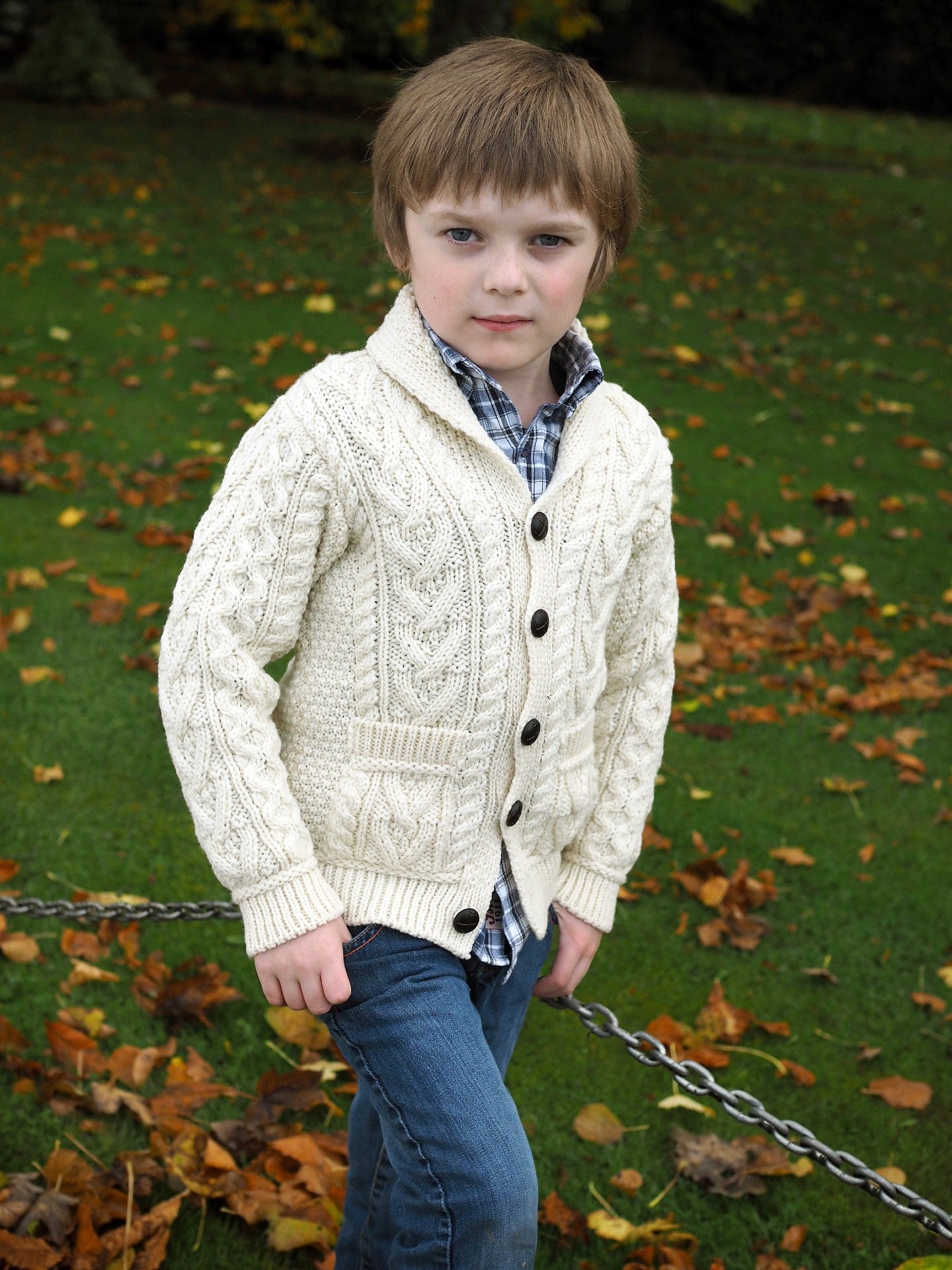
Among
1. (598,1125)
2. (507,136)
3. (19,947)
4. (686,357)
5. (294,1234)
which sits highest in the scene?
(686,357)

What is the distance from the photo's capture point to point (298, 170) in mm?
12578

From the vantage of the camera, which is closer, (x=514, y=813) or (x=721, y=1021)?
(x=514, y=813)

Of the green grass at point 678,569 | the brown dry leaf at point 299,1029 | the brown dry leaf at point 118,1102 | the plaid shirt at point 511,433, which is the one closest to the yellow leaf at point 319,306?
the green grass at point 678,569

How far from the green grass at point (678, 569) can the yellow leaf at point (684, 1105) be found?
23mm

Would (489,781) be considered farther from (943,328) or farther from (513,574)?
(943,328)

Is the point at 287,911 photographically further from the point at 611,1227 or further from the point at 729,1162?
the point at 729,1162

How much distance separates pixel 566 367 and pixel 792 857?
223 cm

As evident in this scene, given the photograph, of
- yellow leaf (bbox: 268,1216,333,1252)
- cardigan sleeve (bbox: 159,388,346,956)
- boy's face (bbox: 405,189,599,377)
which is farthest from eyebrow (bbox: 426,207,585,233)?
yellow leaf (bbox: 268,1216,333,1252)

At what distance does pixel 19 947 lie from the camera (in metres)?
3.09

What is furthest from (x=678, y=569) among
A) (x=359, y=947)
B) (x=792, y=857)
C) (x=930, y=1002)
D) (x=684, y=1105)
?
(x=359, y=947)

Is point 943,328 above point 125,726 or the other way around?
above

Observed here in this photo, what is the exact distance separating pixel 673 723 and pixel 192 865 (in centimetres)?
182

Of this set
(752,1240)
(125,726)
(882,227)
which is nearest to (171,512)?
(125,726)

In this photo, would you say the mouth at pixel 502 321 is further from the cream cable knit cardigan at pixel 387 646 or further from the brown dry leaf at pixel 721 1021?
the brown dry leaf at pixel 721 1021
